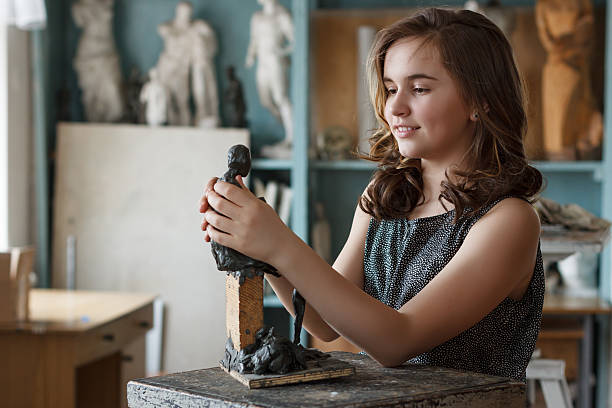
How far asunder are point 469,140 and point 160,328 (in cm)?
258

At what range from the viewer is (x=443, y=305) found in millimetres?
1081

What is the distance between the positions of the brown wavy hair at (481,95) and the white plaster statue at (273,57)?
2462mm

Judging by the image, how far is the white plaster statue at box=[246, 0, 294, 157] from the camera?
147 inches

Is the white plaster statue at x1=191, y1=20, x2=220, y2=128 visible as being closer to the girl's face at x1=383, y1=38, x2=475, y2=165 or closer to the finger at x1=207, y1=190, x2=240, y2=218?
the girl's face at x1=383, y1=38, x2=475, y2=165

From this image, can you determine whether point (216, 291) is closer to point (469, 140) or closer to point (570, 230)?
point (570, 230)

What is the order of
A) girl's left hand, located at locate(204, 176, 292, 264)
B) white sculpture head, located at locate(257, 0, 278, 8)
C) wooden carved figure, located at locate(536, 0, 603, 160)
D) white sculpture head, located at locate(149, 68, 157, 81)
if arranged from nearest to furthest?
girl's left hand, located at locate(204, 176, 292, 264) → wooden carved figure, located at locate(536, 0, 603, 160) → white sculpture head, located at locate(257, 0, 278, 8) → white sculpture head, located at locate(149, 68, 157, 81)

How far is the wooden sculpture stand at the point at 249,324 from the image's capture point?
972 mm

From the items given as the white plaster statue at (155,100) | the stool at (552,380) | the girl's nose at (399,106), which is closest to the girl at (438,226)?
the girl's nose at (399,106)

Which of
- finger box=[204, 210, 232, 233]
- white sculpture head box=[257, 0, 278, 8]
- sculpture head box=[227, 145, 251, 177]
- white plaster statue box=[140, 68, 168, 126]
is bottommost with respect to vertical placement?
finger box=[204, 210, 232, 233]

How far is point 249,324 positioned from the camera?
3.38 feet

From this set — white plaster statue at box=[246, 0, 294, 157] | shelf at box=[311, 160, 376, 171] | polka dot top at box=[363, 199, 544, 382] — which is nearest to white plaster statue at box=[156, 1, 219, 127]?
white plaster statue at box=[246, 0, 294, 157]

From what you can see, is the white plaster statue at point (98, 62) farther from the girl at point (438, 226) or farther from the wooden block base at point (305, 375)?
the wooden block base at point (305, 375)

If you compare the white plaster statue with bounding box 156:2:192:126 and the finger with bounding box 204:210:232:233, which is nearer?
the finger with bounding box 204:210:232:233

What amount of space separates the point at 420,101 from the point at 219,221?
1.26ft
